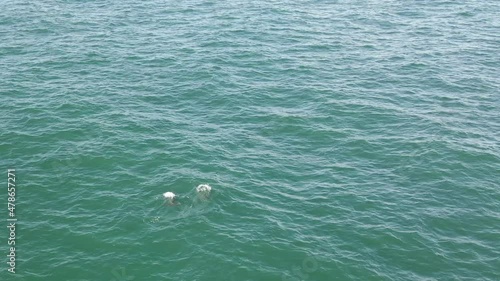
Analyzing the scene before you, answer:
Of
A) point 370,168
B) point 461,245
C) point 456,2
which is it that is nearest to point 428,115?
point 370,168

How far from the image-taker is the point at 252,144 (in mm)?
66125

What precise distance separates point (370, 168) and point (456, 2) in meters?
68.7

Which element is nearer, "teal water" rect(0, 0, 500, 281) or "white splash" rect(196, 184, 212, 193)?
"teal water" rect(0, 0, 500, 281)

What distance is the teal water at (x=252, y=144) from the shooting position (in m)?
49.9

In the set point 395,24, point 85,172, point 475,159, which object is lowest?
point 85,172

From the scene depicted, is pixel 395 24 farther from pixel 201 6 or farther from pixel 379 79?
pixel 201 6

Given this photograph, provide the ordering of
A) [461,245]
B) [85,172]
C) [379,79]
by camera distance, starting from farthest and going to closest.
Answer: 1. [379,79]
2. [85,172]
3. [461,245]

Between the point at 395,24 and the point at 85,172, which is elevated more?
the point at 395,24

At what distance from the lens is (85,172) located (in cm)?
6109

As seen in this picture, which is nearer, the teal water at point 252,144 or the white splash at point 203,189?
the teal water at point 252,144

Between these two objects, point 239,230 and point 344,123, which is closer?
point 239,230

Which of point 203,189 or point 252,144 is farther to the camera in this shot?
point 252,144

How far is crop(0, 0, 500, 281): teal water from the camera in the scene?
49.9 m

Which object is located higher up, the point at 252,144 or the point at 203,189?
the point at 252,144
